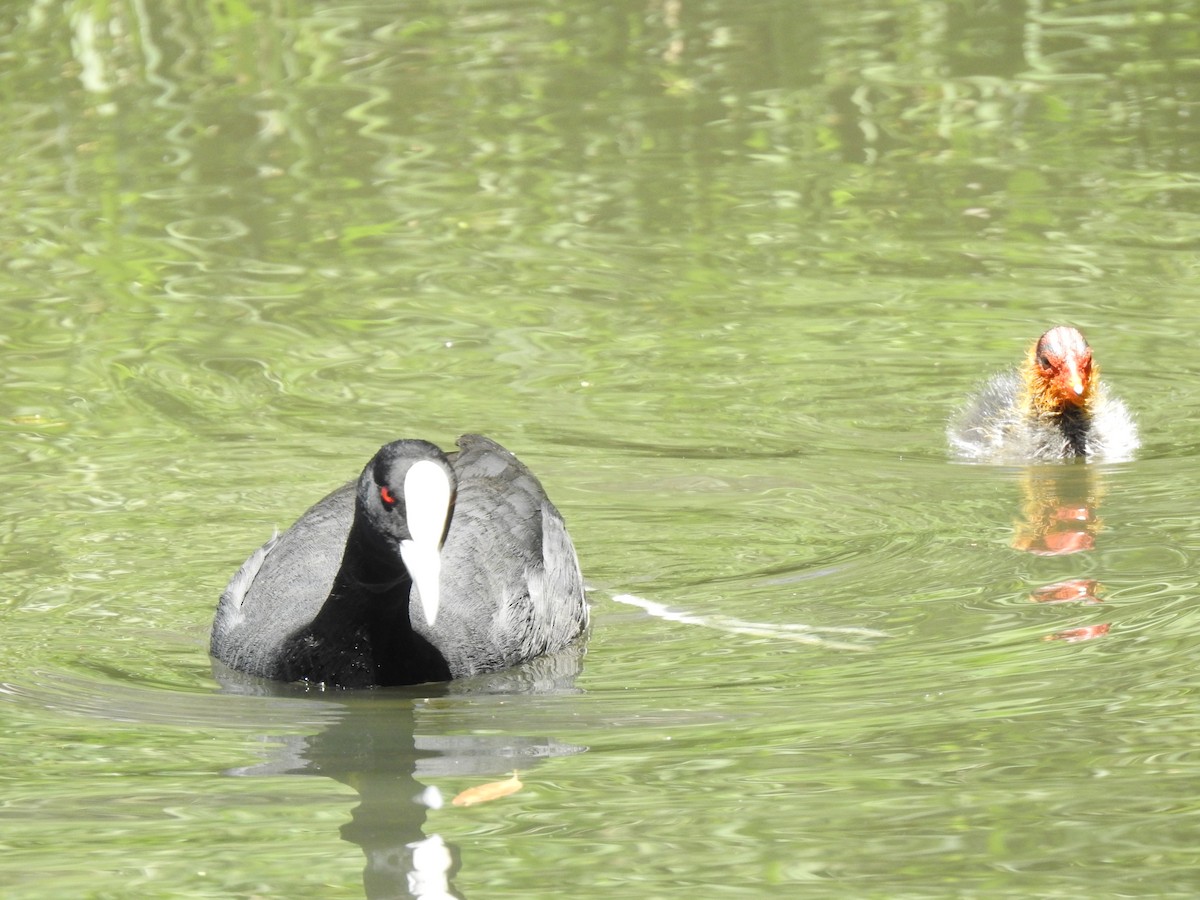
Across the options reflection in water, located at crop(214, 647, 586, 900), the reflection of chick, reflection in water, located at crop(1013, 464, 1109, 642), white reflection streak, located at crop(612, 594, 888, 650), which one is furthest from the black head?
the reflection of chick

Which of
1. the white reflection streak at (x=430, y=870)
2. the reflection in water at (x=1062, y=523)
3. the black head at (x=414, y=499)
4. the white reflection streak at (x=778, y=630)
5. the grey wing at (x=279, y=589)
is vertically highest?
the black head at (x=414, y=499)

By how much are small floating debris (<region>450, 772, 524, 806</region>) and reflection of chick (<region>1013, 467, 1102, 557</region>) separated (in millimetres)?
2707

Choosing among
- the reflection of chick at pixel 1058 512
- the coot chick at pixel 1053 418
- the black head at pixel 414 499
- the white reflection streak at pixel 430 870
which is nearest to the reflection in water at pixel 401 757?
the white reflection streak at pixel 430 870

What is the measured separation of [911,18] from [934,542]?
28.0 ft

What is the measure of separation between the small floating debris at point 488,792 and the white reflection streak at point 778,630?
1401 mm

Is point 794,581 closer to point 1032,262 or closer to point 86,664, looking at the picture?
point 86,664

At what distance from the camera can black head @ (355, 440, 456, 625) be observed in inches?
218

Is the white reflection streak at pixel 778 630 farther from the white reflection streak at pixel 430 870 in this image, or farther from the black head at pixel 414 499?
the white reflection streak at pixel 430 870

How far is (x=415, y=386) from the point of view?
9.17 meters

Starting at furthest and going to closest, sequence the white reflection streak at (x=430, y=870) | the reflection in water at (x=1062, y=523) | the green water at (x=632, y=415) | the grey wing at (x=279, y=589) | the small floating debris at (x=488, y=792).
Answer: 1. the reflection in water at (x=1062, y=523)
2. the grey wing at (x=279, y=589)
3. the small floating debris at (x=488, y=792)
4. the green water at (x=632, y=415)
5. the white reflection streak at (x=430, y=870)

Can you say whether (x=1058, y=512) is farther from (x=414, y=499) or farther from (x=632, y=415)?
(x=414, y=499)

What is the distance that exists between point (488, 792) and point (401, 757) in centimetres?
47

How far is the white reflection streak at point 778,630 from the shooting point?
611 centimetres

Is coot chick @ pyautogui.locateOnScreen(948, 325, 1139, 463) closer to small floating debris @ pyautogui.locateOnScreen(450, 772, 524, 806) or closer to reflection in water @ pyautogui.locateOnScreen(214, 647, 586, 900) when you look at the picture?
reflection in water @ pyautogui.locateOnScreen(214, 647, 586, 900)
